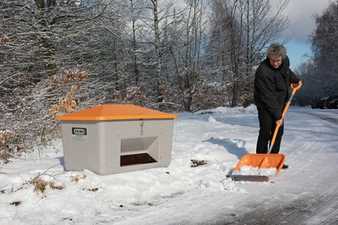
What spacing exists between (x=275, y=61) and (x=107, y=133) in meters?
2.44

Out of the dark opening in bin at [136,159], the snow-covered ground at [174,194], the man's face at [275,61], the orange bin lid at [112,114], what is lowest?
the snow-covered ground at [174,194]

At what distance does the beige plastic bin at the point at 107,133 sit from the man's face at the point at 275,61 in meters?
1.59

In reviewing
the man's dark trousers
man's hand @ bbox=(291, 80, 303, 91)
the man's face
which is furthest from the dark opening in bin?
man's hand @ bbox=(291, 80, 303, 91)

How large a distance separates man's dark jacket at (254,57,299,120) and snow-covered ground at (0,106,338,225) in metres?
0.86

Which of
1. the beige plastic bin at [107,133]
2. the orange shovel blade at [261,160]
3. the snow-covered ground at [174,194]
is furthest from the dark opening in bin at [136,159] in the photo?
the orange shovel blade at [261,160]

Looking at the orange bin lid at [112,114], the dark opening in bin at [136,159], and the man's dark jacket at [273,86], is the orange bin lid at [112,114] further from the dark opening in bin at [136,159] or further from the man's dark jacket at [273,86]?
the man's dark jacket at [273,86]

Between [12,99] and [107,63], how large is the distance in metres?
7.41

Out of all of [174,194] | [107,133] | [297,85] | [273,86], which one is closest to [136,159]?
[107,133]

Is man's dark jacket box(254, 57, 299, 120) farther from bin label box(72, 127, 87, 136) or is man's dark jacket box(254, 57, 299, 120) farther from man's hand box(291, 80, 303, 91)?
bin label box(72, 127, 87, 136)

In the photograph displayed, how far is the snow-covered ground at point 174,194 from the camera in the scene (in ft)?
11.6

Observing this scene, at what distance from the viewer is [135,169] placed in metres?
4.89

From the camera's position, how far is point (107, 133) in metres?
4.53

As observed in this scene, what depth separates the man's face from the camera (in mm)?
5305

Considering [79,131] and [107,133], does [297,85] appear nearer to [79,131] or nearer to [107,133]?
[107,133]
